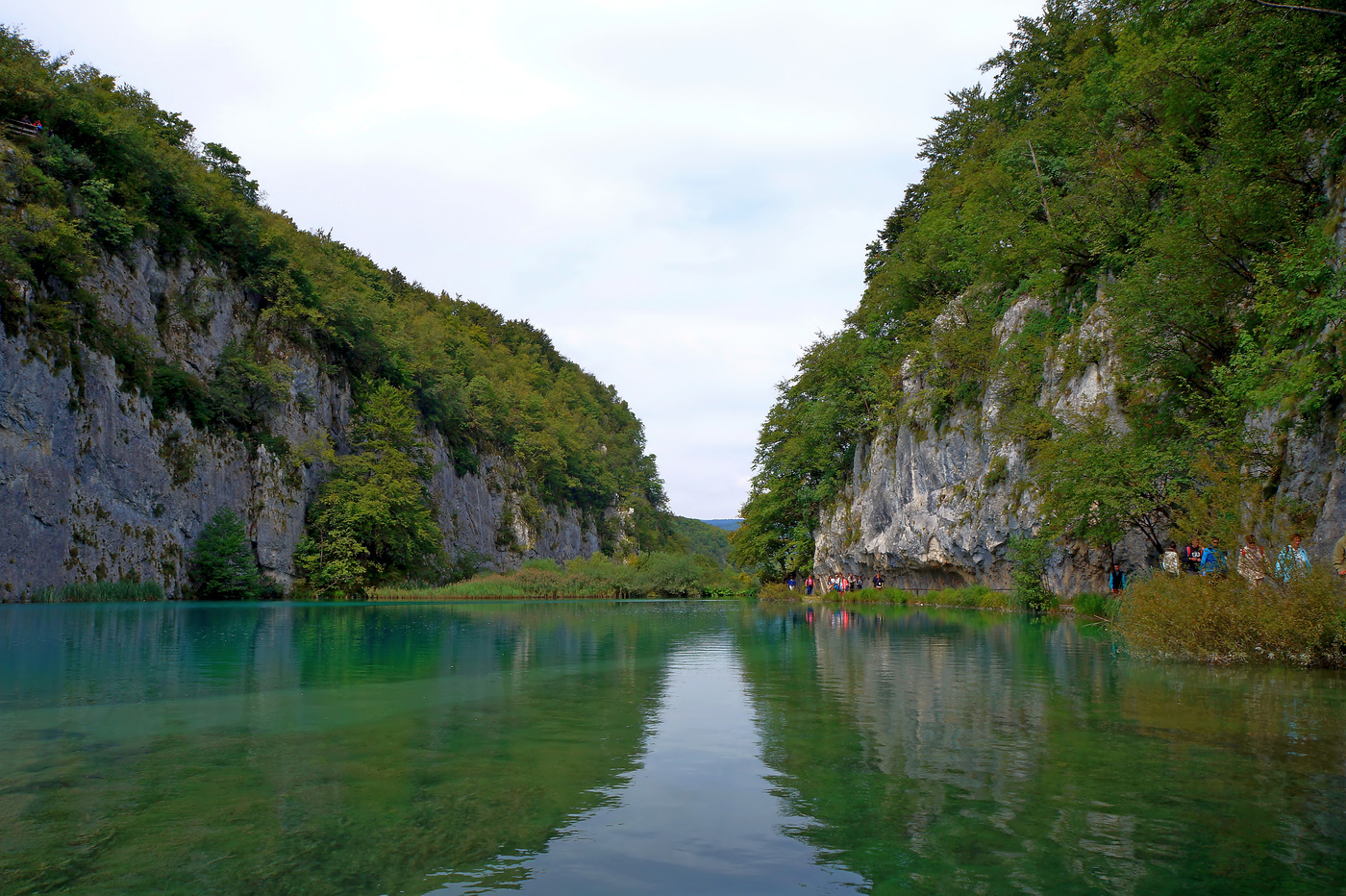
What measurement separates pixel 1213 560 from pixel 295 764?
49.5ft

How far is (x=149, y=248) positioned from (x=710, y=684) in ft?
146

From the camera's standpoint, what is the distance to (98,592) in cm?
3459

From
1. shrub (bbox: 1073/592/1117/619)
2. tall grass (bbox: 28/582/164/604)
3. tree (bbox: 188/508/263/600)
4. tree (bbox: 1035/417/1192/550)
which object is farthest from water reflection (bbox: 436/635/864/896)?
tree (bbox: 188/508/263/600)

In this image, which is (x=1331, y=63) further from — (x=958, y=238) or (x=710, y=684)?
(x=958, y=238)

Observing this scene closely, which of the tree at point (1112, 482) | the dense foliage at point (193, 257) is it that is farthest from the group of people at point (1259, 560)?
the dense foliage at point (193, 257)

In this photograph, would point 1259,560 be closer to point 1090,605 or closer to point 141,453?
point 1090,605

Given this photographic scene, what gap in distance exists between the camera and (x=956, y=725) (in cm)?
820

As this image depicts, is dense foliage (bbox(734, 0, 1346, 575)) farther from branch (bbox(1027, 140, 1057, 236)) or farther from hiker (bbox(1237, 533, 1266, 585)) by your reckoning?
hiker (bbox(1237, 533, 1266, 585))

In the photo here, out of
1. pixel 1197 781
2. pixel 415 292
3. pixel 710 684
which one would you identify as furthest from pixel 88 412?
pixel 415 292

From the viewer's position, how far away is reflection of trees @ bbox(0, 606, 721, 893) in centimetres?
445

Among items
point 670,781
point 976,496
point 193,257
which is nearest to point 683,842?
point 670,781

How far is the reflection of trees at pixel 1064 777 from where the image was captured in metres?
4.39

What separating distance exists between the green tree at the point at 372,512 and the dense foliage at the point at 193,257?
4248 mm

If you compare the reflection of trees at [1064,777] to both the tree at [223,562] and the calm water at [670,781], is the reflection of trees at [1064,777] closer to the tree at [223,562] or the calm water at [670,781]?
the calm water at [670,781]
